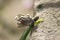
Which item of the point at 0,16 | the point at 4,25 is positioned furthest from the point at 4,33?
the point at 0,16

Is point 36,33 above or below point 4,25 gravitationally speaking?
above

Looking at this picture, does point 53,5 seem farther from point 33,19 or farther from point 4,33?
point 4,33

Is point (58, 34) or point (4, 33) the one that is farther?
point (4, 33)

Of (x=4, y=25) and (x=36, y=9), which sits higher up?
(x=36, y=9)

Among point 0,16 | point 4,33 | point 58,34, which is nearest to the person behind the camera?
point 58,34

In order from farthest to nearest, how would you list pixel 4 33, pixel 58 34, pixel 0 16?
pixel 0 16 < pixel 4 33 < pixel 58 34

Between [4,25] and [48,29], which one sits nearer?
[48,29]

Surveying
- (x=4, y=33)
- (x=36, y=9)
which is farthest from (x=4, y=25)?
(x=36, y=9)

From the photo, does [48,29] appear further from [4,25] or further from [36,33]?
[4,25]
